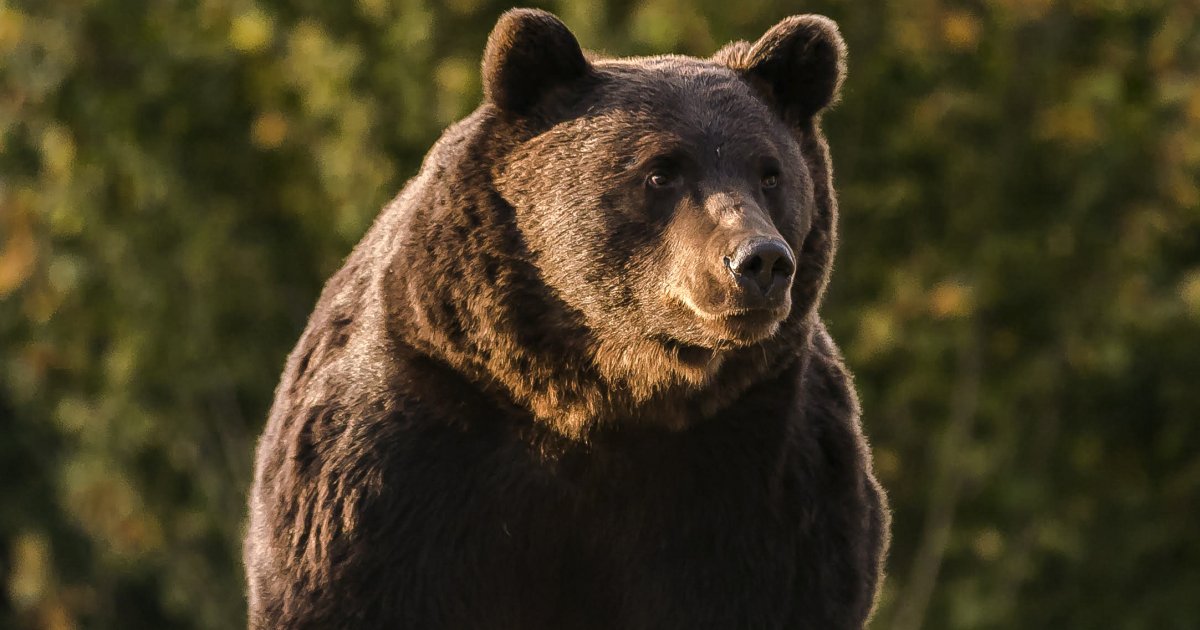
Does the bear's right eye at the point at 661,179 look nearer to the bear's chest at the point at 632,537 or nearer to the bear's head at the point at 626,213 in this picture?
the bear's head at the point at 626,213

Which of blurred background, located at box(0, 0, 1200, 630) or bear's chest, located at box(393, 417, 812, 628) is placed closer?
bear's chest, located at box(393, 417, 812, 628)

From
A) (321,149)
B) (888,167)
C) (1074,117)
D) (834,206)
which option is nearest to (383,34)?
(321,149)

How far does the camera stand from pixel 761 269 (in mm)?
5332

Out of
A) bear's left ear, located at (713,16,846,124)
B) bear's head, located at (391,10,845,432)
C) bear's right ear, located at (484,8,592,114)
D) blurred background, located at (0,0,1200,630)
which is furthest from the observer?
blurred background, located at (0,0,1200,630)

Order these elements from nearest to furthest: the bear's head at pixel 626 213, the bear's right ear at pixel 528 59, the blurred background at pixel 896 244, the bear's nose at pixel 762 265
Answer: the bear's nose at pixel 762 265
the bear's head at pixel 626 213
the bear's right ear at pixel 528 59
the blurred background at pixel 896 244

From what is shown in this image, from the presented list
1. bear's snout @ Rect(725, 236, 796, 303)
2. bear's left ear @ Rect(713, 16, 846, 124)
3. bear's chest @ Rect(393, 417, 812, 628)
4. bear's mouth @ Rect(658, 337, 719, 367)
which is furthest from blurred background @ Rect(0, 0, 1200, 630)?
bear's snout @ Rect(725, 236, 796, 303)

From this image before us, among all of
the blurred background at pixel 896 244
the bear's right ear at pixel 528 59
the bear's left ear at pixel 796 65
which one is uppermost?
the bear's right ear at pixel 528 59

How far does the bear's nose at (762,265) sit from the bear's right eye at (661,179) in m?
0.43

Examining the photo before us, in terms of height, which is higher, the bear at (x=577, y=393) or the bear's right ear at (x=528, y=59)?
the bear's right ear at (x=528, y=59)

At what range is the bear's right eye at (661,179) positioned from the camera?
5715mm

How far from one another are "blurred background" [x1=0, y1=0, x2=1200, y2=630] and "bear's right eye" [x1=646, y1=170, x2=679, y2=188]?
11427 millimetres

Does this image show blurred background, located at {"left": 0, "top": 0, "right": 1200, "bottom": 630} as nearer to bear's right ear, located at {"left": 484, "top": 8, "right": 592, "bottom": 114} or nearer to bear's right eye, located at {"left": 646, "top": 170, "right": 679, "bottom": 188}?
bear's right ear, located at {"left": 484, "top": 8, "right": 592, "bottom": 114}

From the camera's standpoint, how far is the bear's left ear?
603 centimetres

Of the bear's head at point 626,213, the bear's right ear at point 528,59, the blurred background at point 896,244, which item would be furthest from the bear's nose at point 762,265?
the blurred background at point 896,244
